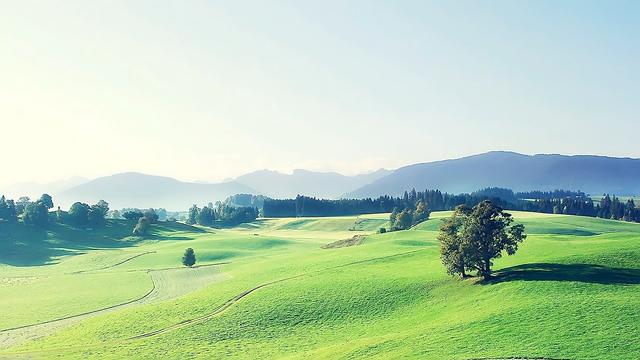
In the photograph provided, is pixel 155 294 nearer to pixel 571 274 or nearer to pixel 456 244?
pixel 456 244

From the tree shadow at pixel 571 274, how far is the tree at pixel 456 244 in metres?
4.59

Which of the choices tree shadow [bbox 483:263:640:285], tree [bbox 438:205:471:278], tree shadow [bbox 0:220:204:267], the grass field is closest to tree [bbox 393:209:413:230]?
the grass field

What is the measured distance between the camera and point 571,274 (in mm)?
63500

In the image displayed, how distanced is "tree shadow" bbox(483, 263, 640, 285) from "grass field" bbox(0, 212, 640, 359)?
0.13m

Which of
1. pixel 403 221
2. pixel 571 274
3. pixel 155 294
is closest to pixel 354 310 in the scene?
pixel 571 274

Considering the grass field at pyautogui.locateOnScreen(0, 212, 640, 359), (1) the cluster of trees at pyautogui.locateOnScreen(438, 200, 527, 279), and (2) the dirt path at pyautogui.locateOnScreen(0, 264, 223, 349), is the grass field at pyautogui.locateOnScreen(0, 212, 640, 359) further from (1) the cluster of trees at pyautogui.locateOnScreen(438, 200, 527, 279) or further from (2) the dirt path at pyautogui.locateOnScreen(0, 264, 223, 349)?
(1) the cluster of trees at pyautogui.locateOnScreen(438, 200, 527, 279)

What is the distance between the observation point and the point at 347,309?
69.6 metres

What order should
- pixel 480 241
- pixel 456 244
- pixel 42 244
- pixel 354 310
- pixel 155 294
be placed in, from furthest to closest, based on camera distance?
pixel 42 244 → pixel 155 294 → pixel 456 244 → pixel 354 310 → pixel 480 241

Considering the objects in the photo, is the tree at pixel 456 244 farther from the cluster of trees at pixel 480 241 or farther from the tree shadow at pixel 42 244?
the tree shadow at pixel 42 244

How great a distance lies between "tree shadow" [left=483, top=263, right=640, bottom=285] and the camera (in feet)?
198

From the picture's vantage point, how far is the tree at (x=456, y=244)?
2734 inches

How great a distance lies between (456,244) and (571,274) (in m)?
14.6

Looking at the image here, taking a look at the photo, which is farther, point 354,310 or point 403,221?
point 403,221

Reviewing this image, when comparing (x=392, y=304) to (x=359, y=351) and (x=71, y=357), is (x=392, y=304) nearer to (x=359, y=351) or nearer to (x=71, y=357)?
(x=359, y=351)
